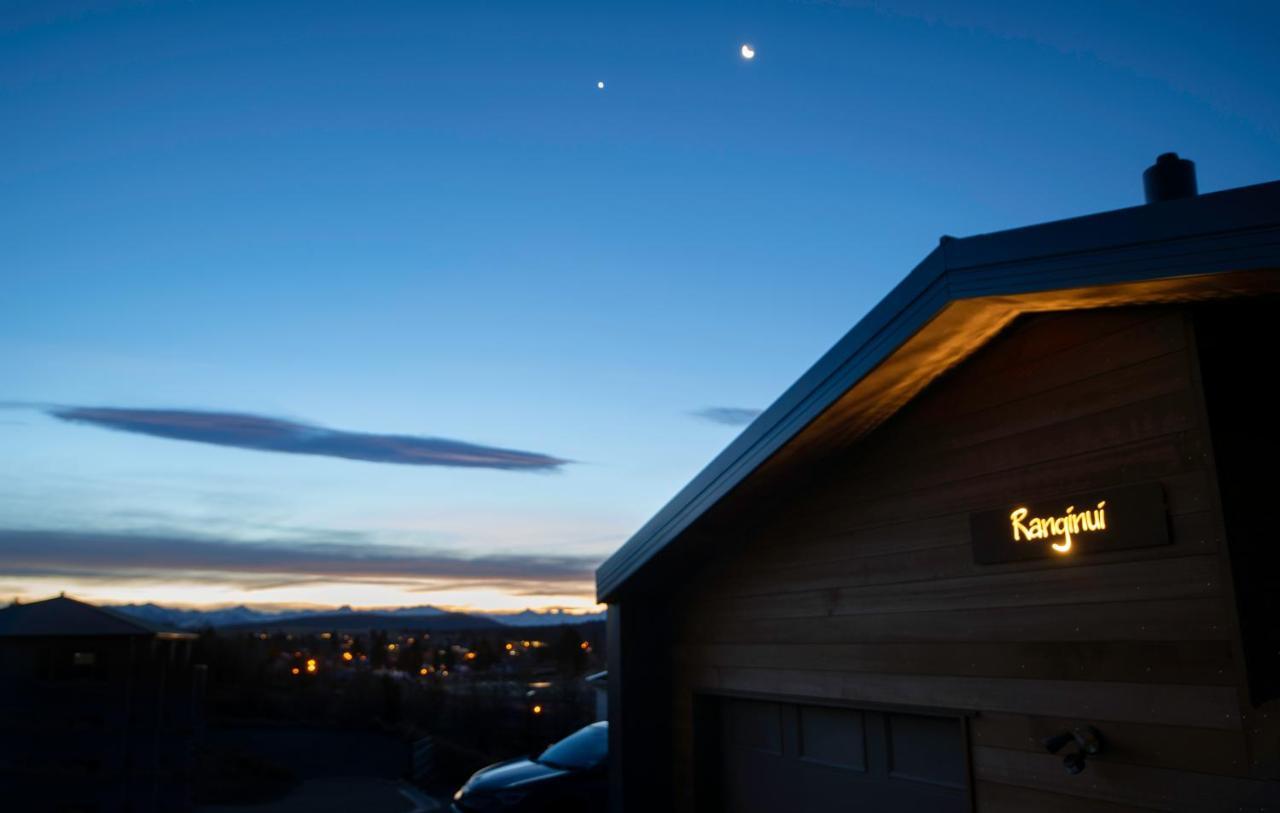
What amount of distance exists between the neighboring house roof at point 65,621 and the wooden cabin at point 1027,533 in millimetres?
11890

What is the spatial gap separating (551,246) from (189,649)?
10.7m

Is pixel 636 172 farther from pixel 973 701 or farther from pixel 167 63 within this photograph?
pixel 973 701

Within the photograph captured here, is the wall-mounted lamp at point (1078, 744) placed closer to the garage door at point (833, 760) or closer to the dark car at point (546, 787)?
the garage door at point (833, 760)

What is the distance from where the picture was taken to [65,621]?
1512cm

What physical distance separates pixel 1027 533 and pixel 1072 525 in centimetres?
32

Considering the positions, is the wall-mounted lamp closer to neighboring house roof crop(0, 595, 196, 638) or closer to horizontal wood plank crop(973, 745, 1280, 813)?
horizontal wood plank crop(973, 745, 1280, 813)

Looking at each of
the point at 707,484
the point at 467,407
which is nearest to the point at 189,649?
the point at 467,407

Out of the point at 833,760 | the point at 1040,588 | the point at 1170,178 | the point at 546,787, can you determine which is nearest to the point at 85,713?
the point at 546,787

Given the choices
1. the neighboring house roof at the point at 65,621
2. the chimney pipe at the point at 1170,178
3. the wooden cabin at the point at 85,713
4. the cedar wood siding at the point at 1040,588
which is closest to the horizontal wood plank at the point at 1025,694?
the cedar wood siding at the point at 1040,588

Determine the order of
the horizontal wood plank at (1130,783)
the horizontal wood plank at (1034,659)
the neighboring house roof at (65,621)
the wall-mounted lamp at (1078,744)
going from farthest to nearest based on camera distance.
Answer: the neighboring house roof at (65,621) → the wall-mounted lamp at (1078,744) → the horizontal wood plank at (1034,659) → the horizontal wood plank at (1130,783)

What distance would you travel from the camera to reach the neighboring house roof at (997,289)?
347 cm

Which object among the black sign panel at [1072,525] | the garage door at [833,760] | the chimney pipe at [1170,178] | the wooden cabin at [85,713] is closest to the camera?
the black sign panel at [1072,525]

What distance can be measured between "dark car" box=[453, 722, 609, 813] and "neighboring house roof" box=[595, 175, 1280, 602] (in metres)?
4.72

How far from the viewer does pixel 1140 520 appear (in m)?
4.25
